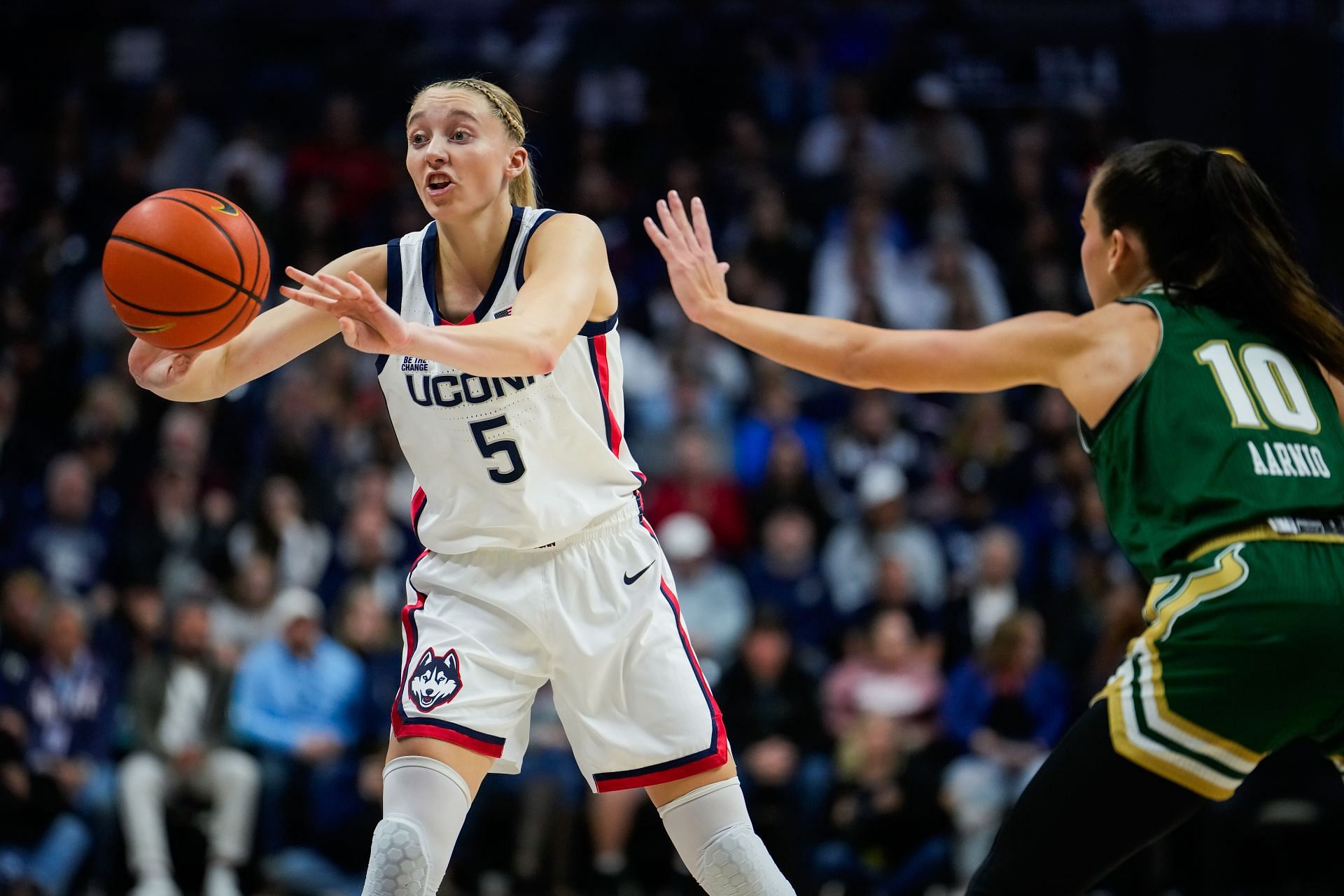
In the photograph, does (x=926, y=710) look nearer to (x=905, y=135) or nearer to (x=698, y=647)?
(x=698, y=647)

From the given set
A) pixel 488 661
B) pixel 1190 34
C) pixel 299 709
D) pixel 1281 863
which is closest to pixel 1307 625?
pixel 488 661

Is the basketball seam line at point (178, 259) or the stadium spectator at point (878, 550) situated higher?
the basketball seam line at point (178, 259)

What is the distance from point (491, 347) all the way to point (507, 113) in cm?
103

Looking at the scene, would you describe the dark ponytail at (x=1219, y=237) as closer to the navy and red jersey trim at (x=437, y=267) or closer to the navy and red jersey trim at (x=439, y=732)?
the navy and red jersey trim at (x=437, y=267)

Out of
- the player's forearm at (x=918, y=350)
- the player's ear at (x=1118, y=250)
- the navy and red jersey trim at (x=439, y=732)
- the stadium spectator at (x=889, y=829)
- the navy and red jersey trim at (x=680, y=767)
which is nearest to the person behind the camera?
the player's forearm at (x=918, y=350)

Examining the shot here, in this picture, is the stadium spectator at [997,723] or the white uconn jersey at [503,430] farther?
the stadium spectator at [997,723]

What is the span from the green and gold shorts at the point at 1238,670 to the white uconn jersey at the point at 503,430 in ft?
5.42

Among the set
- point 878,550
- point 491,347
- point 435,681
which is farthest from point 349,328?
point 878,550

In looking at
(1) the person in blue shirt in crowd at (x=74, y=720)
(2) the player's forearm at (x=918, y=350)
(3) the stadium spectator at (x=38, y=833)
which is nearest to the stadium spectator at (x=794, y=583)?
(1) the person in blue shirt in crowd at (x=74, y=720)

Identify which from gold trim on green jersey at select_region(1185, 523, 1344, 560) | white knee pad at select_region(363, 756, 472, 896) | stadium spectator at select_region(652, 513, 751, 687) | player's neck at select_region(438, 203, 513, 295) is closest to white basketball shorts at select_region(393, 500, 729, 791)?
white knee pad at select_region(363, 756, 472, 896)

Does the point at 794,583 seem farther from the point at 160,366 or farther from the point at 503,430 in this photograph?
the point at 160,366

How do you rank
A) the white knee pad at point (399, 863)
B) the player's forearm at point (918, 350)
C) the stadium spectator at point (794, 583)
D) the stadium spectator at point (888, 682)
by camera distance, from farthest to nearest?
the stadium spectator at point (794, 583) < the stadium spectator at point (888, 682) < the white knee pad at point (399, 863) < the player's forearm at point (918, 350)

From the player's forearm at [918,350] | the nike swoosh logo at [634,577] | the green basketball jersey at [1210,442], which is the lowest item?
the nike swoosh logo at [634,577]

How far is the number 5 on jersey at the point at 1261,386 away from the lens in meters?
3.17
